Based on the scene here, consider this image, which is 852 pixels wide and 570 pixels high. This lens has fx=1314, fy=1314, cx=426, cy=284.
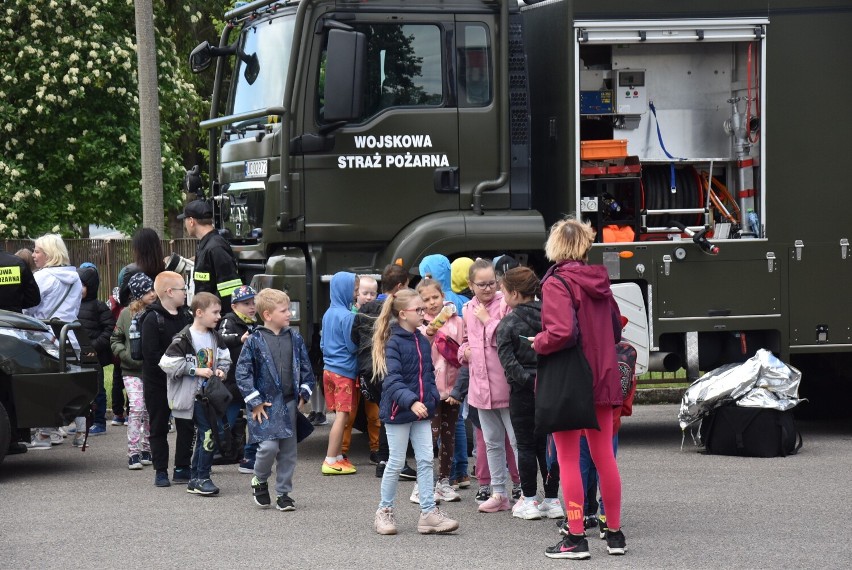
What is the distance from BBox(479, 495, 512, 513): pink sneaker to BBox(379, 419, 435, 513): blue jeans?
28.9 inches

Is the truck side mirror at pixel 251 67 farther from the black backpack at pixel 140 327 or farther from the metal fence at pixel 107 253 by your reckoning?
the metal fence at pixel 107 253

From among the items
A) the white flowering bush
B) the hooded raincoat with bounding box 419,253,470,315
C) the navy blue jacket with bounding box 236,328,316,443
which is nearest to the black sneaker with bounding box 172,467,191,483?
the navy blue jacket with bounding box 236,328,316,443

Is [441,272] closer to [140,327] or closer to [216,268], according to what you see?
[216,268]

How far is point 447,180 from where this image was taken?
1021 centimetres

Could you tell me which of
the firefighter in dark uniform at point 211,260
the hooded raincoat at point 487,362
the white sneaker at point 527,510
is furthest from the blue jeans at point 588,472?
the firefighter in dark uniform at point 211,260

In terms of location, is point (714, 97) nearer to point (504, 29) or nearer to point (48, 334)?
point (504, 29)

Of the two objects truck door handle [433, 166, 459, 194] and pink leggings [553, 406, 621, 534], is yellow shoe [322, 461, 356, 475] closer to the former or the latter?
truck door handle [433, 166, 459, 194]

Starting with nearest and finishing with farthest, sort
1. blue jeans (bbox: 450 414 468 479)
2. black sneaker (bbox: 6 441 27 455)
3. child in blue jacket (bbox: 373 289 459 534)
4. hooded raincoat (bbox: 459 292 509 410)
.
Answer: child in blue jacket (bbox: 373 289 459 534), hooded raincoat (bbox: 459 292 509 410), blue jeans (bbox: 450 414 468 479), black sneaker (bbox: 6 441 27 455)

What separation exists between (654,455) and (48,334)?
479cm

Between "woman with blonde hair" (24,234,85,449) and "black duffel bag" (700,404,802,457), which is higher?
"woman with blonde hair" (24,234,85,449)

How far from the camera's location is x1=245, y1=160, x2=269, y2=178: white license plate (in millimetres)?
10102

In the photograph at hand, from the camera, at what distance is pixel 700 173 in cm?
1068

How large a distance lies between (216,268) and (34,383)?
1574 millimetres

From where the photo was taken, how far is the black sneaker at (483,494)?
8.47 m
